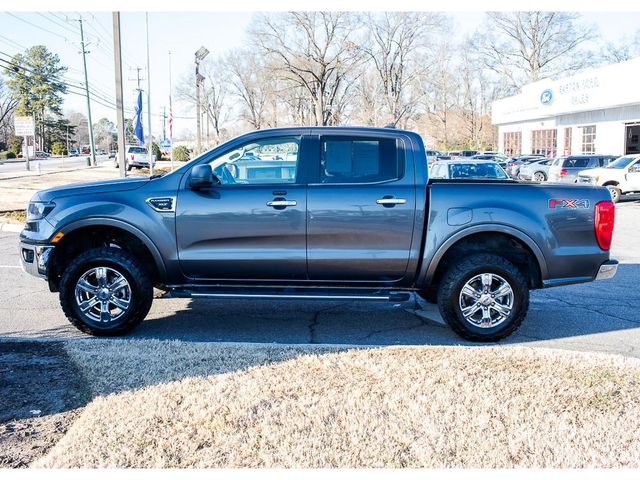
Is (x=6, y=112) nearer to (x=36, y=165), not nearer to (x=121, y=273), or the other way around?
(x=36, y=165)

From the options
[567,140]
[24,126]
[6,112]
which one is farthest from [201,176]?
[6,112]

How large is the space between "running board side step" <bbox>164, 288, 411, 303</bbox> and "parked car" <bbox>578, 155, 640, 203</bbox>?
18.2 meters

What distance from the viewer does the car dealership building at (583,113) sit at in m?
34.4

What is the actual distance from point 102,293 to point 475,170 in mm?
10987

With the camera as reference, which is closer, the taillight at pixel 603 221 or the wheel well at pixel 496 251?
the taillight at pixel 603 221

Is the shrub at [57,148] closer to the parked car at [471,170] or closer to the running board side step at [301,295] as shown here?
the parked car at [471,170]

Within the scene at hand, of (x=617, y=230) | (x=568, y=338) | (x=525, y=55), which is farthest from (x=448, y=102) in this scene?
(x=568, y=338)

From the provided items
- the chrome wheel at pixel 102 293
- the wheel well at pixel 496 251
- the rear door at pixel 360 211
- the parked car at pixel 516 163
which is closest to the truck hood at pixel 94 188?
the chrome wheel at pixel 102 293

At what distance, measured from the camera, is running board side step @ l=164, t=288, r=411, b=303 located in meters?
5.76

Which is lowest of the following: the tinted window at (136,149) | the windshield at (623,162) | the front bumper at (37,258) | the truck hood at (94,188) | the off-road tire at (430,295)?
the off-road tire at (430,295)

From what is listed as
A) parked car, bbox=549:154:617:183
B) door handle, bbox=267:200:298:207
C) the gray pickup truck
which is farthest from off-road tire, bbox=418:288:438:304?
parked car, bbox=549:154:617:183

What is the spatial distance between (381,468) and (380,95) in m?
63.6

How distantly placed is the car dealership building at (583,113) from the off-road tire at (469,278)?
31.5 metres

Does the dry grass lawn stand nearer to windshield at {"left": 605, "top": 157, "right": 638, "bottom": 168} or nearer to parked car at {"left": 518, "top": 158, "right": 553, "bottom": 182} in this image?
windshield at {"left": 605, "top": 157, "right": 638, "bottom": 168}
